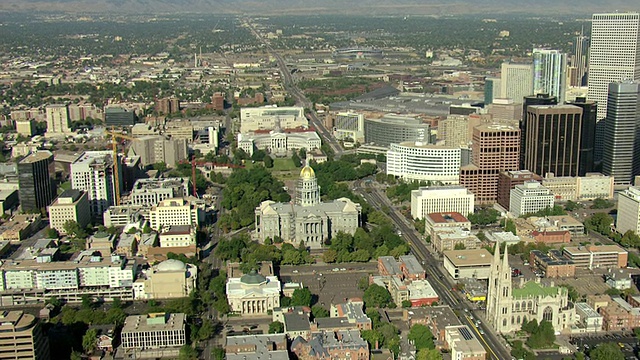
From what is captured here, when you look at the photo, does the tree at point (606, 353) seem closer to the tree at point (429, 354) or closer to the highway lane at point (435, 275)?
the highway lane at point (435, 275)

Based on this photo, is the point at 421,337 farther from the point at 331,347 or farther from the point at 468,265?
the point at 468,265

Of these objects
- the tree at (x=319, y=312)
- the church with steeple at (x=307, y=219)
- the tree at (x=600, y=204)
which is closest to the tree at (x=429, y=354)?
the tree at (x=319, y=312)

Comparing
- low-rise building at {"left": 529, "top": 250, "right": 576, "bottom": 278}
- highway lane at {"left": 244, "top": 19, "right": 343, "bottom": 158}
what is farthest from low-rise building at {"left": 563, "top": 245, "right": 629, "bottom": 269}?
highway lane at {"left": 244, "top": 19, "right": 343, "bottom": 158}

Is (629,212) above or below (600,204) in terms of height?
above

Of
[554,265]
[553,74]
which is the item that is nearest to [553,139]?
[554,265]

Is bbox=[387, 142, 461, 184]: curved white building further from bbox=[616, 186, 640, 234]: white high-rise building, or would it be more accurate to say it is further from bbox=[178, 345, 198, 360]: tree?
bbox=[178, 345, 198, 360]: tree

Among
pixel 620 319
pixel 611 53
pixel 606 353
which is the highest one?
pixel 611 53
